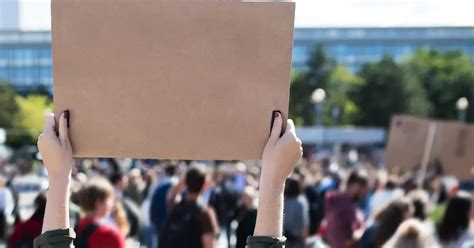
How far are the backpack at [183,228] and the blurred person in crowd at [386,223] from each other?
119 cm

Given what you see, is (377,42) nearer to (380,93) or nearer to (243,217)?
(380,93)

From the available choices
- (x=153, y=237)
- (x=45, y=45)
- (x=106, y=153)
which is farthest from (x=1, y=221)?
(x=45, y=45)

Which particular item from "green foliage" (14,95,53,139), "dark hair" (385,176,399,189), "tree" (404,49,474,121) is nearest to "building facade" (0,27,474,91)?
"tree" (404,49,474,121)

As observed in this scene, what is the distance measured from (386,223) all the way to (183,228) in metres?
1.47

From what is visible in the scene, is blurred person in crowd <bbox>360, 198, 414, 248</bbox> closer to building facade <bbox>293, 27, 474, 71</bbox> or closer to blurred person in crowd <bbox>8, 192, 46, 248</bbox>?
blurred person in crowd <bbox>8, 192, 46, 248</bbox>

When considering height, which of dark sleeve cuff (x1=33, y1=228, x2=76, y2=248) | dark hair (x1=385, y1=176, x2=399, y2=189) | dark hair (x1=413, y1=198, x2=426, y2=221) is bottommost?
dark hair (x1=385, y1=176, x2=399, y2=189)

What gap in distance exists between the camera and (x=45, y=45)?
117250mm

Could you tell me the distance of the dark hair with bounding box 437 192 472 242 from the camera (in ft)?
19.1

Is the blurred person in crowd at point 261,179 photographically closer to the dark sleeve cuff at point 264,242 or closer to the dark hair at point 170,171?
the dark sleeve cuff at point 264,242

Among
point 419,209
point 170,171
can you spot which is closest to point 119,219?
point 419,209

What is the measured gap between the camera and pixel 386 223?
6.08 metres

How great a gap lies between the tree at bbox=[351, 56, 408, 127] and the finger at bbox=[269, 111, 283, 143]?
260ft

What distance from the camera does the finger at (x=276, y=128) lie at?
2.28 meters

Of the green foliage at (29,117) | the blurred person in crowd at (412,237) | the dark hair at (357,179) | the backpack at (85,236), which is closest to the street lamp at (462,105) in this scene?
the dark hair at (357,179)
